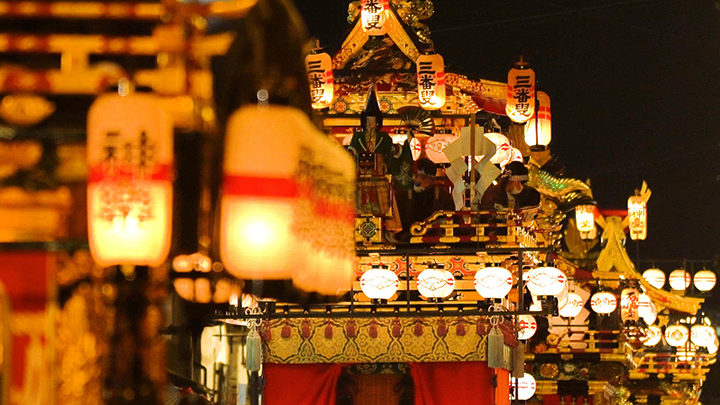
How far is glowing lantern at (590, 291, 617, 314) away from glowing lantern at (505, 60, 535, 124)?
8.03 m

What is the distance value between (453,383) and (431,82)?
5171 millimetres

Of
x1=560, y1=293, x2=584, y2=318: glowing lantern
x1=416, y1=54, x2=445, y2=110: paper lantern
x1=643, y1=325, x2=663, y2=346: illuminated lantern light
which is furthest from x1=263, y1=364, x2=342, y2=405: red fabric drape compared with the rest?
x1=643, y1=325, x2=663, y2=346: illuminated lantern light

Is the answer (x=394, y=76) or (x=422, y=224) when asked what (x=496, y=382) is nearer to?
(x=422, y=224)

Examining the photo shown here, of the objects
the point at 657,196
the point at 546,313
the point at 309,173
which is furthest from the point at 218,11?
the point at 657,196

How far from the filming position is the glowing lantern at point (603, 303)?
2503 centimetres

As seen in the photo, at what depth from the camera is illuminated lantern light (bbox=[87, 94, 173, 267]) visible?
14.7 feet

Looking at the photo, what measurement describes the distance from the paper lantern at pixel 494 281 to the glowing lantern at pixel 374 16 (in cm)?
583

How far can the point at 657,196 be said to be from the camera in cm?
3344

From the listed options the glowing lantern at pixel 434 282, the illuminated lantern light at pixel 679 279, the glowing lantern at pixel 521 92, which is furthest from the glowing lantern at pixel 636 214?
the glowing lantern at pixel 434 282

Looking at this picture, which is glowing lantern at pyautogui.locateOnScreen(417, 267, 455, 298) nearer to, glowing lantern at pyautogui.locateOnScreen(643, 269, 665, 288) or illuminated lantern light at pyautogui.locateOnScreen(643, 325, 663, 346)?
illuminated lantern light at pyautogui.locateOnScreen(643, 325, 663, 346)

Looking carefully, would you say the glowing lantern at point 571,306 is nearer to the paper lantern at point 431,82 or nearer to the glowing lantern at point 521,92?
the glowing lantern at point 521,92

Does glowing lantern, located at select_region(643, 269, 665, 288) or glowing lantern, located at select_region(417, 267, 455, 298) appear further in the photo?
glowing lantern, located at select_region(643, 269, 665, 288)

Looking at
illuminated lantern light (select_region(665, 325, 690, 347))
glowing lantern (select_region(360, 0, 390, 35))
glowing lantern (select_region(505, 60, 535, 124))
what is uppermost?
glowing lantern (select_region(360, 0, 390, 35))

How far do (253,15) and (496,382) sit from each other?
12.7 m
